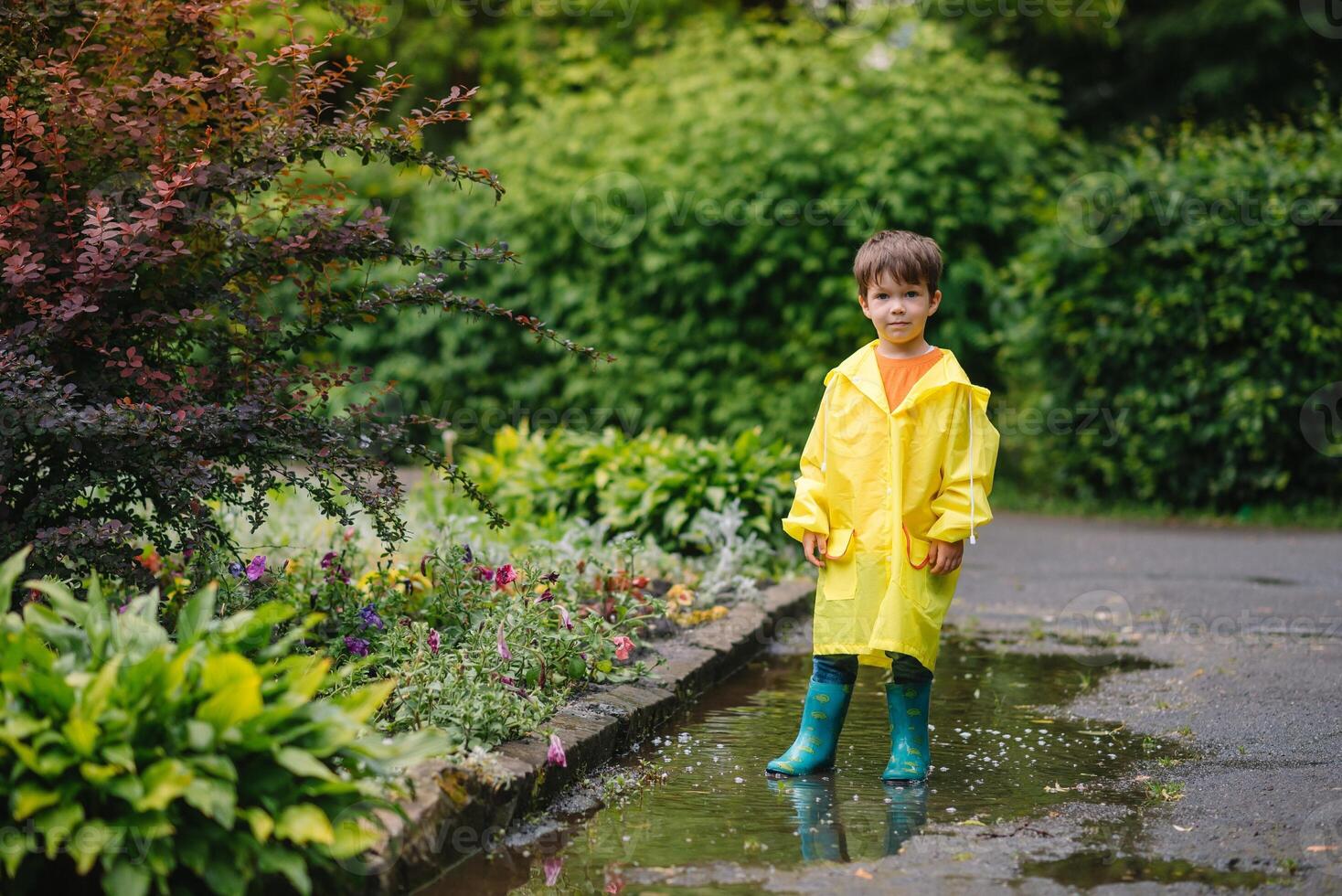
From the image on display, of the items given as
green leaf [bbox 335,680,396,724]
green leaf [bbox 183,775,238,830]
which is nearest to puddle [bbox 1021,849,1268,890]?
green leaf [bbox 335,680,396,724]

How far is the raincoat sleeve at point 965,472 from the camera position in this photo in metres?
3.85

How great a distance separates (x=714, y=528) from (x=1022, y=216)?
5.08m

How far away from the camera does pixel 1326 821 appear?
3463mm

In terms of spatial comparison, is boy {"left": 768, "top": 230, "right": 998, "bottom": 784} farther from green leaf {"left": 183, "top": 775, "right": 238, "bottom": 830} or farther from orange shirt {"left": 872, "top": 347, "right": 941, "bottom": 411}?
green leaf {"left": 183, "top": 775, "right": 238, "bottom": 830}

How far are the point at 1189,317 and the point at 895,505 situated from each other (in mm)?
6491

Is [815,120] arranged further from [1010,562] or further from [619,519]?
[619,519]

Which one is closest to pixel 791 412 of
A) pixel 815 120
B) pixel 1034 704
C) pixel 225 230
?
pixel 815 120

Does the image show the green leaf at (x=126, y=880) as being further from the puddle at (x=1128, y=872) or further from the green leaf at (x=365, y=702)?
the puddle at (x=1128, y=872)

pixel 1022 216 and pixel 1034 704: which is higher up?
pixel 1022 216

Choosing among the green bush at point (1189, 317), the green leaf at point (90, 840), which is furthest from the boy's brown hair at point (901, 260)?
the green bush at point (1189, 317)

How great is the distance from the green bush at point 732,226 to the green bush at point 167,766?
26.2 feet

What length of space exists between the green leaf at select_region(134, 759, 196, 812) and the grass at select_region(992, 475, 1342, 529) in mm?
8507

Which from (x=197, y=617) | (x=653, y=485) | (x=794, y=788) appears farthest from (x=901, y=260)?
(x=653, y=485)

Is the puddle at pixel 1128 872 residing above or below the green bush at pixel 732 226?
below
